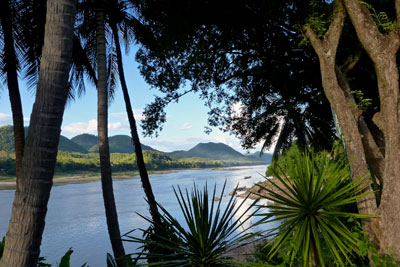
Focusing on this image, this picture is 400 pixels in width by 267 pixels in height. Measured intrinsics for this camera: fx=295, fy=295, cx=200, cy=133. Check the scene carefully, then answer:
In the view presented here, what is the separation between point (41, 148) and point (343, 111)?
4.03 metres

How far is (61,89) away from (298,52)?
6318 millimetres

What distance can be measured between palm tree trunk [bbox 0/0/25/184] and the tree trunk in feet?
16.3

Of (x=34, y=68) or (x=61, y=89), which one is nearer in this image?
(x=61, y=89)

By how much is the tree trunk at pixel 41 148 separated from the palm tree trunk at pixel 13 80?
16.3 feet

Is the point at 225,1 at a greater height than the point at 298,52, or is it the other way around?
the point at 225,1

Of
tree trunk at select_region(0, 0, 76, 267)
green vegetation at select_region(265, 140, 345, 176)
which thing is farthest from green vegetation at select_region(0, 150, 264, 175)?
tree trunk at select_region(0, 0, 76, 267)

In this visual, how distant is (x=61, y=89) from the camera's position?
7.79 ft

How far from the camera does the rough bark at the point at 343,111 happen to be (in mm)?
4062

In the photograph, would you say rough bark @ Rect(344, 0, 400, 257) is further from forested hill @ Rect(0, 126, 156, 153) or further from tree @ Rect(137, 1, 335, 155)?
forested hill @ Rect(0, 126, 156, 153)

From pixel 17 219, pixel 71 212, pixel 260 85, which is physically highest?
pixel 260 85

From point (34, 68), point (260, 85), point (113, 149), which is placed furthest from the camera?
point (113, 149)

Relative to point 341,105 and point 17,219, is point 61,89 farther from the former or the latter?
point 341,105

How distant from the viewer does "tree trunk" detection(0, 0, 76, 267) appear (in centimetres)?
216

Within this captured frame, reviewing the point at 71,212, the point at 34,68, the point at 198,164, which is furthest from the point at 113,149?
the point at 34,68
